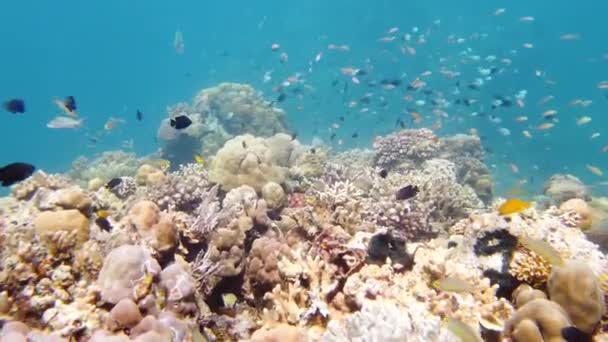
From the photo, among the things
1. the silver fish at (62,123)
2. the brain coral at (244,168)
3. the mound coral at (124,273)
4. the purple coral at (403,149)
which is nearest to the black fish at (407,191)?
the mound coral at (124,273)

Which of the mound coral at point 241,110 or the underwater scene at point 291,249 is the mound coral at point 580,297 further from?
the mound coral at point 241,110

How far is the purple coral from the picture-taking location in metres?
14.3

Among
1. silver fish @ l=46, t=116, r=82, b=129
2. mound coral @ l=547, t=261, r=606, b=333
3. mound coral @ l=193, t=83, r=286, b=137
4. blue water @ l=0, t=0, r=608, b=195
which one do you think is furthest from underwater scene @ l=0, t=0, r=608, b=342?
blue water @ l=0, t=0, r=608, b=195

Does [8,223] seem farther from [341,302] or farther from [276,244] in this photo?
[341,302]

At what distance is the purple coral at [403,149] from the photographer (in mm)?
14305

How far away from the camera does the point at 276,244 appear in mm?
5141

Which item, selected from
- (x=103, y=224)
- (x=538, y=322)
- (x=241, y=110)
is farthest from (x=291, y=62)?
(x=538, y=322)

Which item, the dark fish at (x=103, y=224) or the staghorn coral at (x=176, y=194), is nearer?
the dark fish at (x=103, y=224)

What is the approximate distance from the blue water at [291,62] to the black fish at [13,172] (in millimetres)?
19452

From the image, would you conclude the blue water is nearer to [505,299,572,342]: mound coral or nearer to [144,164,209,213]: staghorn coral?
[144,164,209,213]: staghorn coral

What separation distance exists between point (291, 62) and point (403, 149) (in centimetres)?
6111

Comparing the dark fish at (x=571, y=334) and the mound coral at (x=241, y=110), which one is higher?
the mound coral at (x=241, y=110)

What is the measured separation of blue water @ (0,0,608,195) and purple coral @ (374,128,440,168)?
7.14 m

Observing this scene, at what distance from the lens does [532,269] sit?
184 inches
